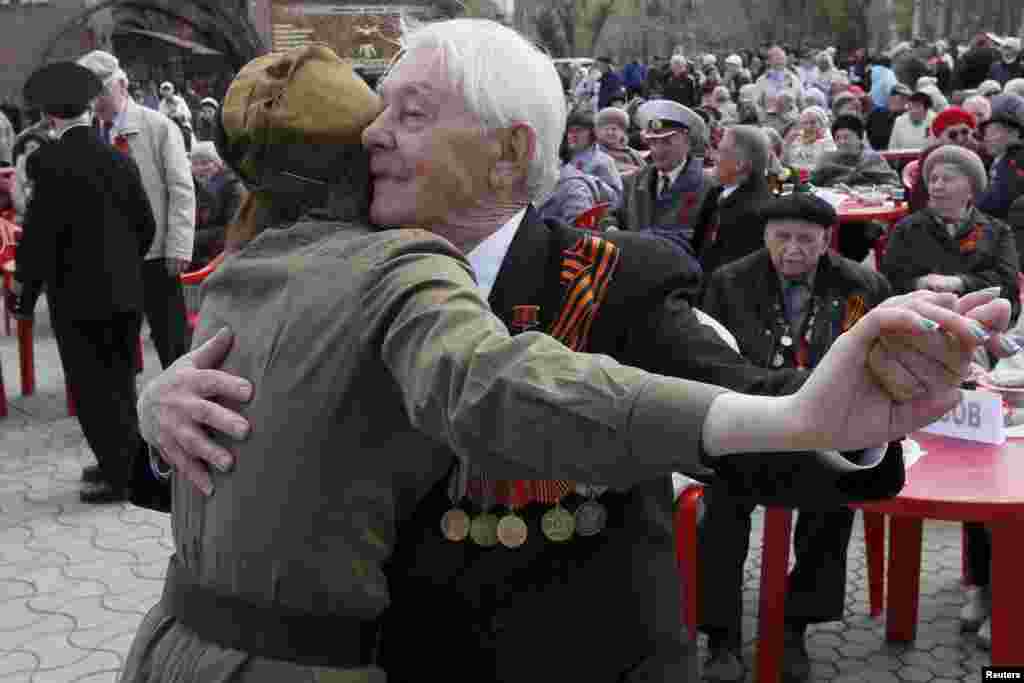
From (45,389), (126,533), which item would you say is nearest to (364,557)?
(126,533)

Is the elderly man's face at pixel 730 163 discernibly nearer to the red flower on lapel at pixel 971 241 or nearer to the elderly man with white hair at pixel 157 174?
the red flower on lapel at pixel 971 241

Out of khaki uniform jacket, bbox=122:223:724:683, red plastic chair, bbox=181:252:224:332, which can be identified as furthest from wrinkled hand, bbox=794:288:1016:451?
red plastic chair, bbox=181:252:224:332

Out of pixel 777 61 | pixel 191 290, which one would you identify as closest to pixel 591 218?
pixel 191 290

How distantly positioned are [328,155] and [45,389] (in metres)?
6.59

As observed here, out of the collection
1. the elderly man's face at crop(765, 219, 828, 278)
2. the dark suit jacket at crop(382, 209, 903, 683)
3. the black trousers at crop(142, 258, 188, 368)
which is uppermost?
the dark suit jacket at crop(382, 209, 903, 683)

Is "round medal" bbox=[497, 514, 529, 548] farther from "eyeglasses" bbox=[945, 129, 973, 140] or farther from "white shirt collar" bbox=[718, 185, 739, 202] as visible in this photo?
"eyeglasses" bbox=[945, 129, 973, 140]

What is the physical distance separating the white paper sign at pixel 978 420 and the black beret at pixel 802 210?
1.01 metres

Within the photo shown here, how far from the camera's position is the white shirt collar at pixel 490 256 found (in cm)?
163

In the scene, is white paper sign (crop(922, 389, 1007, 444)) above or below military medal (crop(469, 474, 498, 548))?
below

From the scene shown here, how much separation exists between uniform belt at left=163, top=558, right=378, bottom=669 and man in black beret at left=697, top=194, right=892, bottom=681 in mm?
2518

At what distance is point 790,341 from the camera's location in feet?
13.6

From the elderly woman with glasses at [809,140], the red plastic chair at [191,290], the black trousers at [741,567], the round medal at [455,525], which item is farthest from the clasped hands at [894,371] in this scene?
the elderly woman with glasses at [809,140]

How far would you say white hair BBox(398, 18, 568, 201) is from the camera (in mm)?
1517

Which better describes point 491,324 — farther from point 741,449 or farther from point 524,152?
point 524,152
